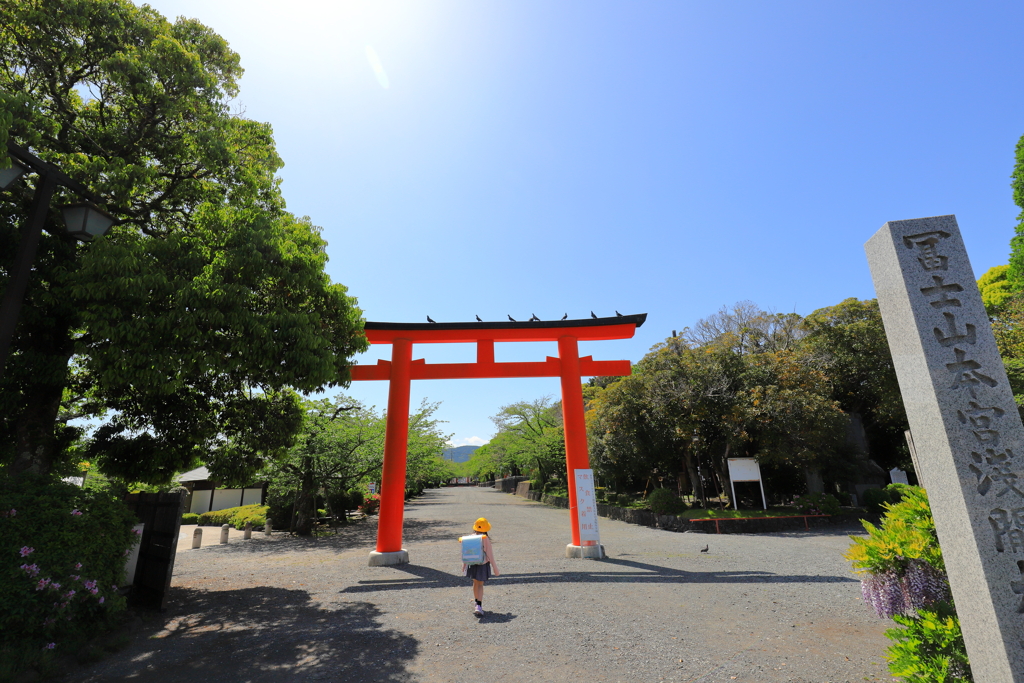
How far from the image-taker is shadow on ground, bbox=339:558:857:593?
28.2ft

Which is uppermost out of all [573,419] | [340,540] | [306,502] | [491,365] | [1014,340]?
[1014,340]

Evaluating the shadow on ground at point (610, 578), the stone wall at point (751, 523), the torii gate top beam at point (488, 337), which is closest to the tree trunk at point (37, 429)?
the shadow on ground at point (610, 578)

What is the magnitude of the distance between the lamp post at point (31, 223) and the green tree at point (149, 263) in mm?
311

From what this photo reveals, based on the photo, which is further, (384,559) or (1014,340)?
(1014,340)

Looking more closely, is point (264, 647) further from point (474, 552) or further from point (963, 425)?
point (963, 425)

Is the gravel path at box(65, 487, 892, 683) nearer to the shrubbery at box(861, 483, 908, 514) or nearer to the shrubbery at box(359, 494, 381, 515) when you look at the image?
the shrubbery at box(861, 483, 908, 514)

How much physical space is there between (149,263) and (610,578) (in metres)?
9.39

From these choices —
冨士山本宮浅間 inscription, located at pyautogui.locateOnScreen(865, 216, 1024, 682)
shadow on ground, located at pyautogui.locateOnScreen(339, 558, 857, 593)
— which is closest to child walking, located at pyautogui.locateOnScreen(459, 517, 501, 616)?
shadow on ground, located at pyautogui.locateOnScreen(339, 558, 857, 593)

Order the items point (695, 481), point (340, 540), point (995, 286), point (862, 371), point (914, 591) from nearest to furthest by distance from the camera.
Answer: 1. point (914, 591)
2. point (340, 540)
3. point (695, 481)
4. point (862, 371)
5. point (995, 286)

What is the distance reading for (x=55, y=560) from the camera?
502 centimetres

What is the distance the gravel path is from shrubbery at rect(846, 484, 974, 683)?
35.9 inches

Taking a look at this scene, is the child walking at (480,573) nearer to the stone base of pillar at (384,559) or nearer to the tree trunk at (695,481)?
the stone base of pillar at (384,559)

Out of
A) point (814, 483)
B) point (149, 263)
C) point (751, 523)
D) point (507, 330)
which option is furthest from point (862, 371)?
point (149, 263)

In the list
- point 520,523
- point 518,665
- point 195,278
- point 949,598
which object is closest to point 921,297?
point 949,598
